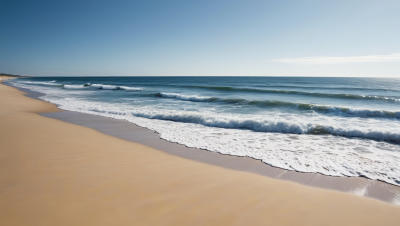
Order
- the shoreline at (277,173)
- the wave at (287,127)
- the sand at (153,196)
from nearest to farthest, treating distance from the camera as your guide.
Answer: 1. the sand at (153,196)
2. the shoreline at (277,173)
3. the wave at (287,127)

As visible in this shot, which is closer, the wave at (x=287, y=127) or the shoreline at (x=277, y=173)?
the shoreline at (x=277, y=173)

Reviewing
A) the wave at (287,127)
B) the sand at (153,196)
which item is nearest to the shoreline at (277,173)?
the sand at (153,196)

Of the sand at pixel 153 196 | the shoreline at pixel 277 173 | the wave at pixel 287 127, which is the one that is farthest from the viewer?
the wave at pixel 287 127

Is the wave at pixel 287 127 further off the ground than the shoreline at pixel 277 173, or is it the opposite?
the wave at pixel 287 127

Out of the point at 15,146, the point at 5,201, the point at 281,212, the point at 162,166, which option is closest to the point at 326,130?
the point at 281,212

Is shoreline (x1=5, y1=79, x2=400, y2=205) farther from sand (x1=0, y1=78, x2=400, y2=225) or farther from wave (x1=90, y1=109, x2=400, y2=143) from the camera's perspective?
wave (x1=90, y1=109, x2=400, y2=143)

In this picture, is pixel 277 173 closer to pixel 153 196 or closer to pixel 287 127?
Result: pixel 153 196

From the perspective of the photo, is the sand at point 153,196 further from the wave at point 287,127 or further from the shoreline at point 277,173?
the wave at point 287,127

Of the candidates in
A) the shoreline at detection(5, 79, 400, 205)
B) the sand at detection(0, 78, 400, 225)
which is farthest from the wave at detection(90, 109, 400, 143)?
the sand at detection(0, 78, 400, 225)

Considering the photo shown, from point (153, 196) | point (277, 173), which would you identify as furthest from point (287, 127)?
point (153, 196)

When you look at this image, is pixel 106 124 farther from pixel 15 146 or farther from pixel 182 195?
pixel 182 195

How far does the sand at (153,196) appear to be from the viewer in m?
2.39

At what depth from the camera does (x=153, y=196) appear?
283 cm

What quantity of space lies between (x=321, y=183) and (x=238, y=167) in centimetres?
173
